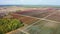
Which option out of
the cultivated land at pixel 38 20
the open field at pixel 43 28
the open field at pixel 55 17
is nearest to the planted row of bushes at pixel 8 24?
the cultivated land at pixel 38 20

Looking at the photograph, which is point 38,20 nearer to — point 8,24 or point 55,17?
point 55,17

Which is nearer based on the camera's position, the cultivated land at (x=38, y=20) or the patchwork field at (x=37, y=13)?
the cultivated land at (x=38, y=20)

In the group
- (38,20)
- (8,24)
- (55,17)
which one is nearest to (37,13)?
(38,20)

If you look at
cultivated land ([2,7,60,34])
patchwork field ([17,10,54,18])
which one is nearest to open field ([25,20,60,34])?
cultivated land ([2,7,60,34])

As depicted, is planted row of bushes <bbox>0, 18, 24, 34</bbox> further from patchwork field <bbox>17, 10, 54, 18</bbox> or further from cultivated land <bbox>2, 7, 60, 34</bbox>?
patchwork field <bbox>17, 10, 54, 18</bbox>

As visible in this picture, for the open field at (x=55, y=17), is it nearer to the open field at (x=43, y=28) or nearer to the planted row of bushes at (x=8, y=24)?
the open field at (x=43, y=28)

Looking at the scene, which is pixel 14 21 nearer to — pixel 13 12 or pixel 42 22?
pixel 13 12
